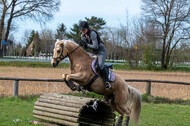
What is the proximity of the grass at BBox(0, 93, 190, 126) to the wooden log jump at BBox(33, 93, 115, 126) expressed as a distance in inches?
22.5

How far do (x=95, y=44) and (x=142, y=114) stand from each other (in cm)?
432

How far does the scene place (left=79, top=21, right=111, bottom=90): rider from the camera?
5688 mm

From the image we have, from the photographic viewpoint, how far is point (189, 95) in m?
13.0

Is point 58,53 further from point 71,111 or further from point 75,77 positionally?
point 71,111

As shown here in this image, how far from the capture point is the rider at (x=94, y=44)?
5688 mm

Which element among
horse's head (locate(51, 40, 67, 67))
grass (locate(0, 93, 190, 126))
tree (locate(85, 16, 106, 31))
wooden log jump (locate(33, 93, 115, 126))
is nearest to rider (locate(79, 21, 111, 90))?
horse's head (locate(51, 40, 67, 67))

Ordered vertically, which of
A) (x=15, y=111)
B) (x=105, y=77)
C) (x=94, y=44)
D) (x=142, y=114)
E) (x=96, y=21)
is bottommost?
(x=142, y=114)

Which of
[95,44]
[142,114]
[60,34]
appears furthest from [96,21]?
[95,44]

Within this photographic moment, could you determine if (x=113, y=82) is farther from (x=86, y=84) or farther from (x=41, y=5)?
(x=41, y=5)

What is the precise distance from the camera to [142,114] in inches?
353

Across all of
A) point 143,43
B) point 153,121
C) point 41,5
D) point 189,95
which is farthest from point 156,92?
point 41,5

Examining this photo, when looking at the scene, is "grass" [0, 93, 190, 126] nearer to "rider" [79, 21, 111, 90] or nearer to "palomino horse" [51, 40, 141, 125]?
"palomino horse" [51, 40, 141, 125]

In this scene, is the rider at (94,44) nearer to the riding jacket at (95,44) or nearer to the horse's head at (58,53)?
the riding jacket at (95,44)

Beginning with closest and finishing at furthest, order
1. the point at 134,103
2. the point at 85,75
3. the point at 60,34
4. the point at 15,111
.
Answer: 1. the point at 85,75
2. the point at 134,103
3. the point at 15,111
4. the point at 60,34
